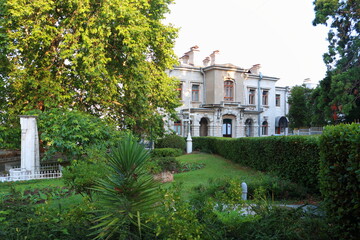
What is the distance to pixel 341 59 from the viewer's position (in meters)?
22.1

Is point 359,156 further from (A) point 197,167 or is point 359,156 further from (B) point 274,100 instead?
(B) point 274,100

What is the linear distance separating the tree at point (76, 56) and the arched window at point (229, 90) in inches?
793

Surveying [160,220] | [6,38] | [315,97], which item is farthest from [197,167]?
[315,97]

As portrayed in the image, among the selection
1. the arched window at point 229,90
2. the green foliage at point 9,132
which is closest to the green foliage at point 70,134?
the green foliage at point 9,132

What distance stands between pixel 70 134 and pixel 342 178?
10496 mm

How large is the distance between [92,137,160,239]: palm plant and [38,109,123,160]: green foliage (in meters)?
9.32

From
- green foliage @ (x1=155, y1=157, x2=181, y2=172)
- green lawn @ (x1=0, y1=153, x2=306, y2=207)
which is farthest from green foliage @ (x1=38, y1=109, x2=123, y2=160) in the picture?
green foliage @ (x1=155, y1=157, x2=181, y2=172)

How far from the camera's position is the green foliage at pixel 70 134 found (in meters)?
11.3

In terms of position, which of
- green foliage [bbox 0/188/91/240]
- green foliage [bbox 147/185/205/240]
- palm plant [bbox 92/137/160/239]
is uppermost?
palm plant [bbox 92/137/160/239]

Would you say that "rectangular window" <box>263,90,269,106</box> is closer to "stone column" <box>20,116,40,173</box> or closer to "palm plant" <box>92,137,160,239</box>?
"stone column" <box>20,116,40,173</box>

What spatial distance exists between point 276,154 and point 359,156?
7.50 m

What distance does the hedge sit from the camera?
8.13m

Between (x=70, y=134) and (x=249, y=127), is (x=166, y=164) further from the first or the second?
(x=249, y=127)

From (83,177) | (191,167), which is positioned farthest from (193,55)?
(83,177)
